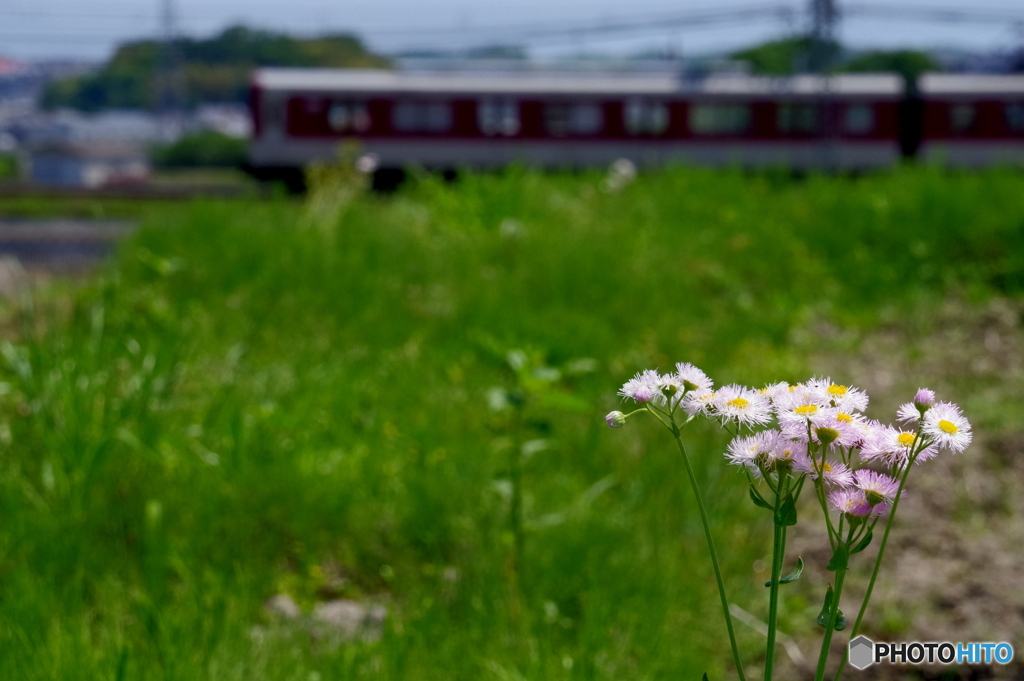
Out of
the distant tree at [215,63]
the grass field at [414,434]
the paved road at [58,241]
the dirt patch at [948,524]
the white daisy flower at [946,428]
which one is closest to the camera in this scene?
the white daisy flower at [946,428]

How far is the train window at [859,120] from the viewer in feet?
64.5

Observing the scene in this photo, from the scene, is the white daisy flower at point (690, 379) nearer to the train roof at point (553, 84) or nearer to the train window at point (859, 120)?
the train roof at point (553, 84)

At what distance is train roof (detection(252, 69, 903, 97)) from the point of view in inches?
749

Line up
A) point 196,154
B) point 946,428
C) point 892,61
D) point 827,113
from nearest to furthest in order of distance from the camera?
point 946,428
point 827,113
point 196,154
point 892,61

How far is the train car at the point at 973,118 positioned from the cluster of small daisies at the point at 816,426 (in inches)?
782

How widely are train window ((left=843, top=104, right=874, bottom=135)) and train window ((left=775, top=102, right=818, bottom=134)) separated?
663 millimetres

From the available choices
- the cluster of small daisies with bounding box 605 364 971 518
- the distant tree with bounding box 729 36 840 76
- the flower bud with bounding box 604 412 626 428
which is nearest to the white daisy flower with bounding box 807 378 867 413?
the cluster of small daisies with bounding box 605 364 971 518

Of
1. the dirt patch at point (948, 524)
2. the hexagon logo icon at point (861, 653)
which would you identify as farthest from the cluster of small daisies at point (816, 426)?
the dirt patch at point (948, 524)

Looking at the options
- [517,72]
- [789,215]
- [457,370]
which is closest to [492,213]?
[789,215]

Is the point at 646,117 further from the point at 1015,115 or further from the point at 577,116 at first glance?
the point at 1015,115

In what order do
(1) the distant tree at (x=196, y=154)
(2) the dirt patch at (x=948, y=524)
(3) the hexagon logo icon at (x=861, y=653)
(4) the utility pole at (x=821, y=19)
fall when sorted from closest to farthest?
(3) the hexagon logo icon at (x=861, y=653)
(2) the dirt patch at (x=948, y=524)
(4) the utility pole at (x=821, y=19)
(1) the distant tree at (x=196, y=154)

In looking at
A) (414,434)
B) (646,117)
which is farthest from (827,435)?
(646,117)

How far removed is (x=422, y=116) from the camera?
1912 cm

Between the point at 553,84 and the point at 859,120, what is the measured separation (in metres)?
6.05
